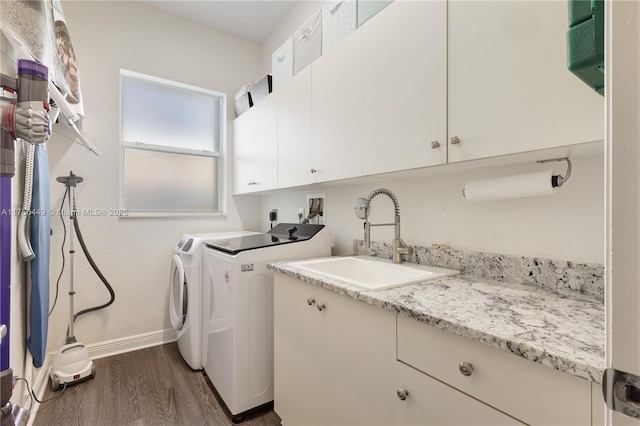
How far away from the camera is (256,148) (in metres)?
2.46

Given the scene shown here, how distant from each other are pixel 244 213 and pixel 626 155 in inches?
119

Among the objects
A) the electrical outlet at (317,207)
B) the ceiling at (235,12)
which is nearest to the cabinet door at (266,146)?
the electrical outlet at (317,207)

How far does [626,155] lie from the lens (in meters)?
0.34

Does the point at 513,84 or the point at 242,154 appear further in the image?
the point at 242,154

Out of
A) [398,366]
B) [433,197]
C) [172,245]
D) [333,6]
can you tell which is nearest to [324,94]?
[333,6]

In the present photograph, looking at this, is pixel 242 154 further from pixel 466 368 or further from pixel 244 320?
pixel 466 368

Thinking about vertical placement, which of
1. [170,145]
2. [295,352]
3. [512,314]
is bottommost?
[295,352]

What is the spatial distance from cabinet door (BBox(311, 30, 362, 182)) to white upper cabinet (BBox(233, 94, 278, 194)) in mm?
530

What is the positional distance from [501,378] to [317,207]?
177 centimetres

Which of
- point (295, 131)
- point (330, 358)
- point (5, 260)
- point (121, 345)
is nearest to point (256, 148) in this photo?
point (295, 131)

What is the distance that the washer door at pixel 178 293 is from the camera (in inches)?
86.1

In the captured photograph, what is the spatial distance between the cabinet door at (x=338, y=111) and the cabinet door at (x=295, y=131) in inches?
Answer: 2.6

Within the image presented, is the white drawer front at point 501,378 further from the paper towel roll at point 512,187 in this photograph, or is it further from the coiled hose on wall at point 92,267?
the coiled hose on wall at point 92,267

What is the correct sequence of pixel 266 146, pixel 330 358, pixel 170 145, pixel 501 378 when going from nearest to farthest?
pixel 501 378, pixel 330 358, pixel 266 146, pixel 170 145
